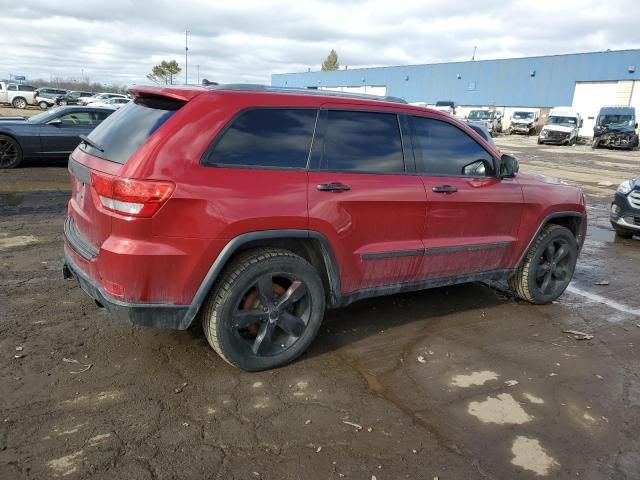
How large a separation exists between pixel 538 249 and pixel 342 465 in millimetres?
3149

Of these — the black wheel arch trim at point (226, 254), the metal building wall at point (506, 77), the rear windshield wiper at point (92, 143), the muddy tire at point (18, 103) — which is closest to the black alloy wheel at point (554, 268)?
the black wheel arch trim at point (226, 254)

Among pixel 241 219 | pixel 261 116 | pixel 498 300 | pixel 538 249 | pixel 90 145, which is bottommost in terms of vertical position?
pixel 498 300

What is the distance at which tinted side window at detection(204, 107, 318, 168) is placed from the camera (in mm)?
3150

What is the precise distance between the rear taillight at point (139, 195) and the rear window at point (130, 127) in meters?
0.24

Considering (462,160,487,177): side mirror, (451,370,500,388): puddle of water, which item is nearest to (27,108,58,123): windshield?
(462,160,487,177): side mirror

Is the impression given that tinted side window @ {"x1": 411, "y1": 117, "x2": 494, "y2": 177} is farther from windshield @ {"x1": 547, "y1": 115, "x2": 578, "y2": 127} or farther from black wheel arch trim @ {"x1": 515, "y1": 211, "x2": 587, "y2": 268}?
windshield @ {"x1": 547, "y1": 115, "x2": 578, "y2": 127}

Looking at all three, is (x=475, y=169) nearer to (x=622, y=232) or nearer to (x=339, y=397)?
(x=339, y=397)

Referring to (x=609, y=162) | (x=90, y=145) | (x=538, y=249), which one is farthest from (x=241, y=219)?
(x=609, y=162)

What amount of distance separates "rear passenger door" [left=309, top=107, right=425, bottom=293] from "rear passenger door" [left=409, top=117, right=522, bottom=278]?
6.2 inches

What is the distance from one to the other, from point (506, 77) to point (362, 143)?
5112 cm

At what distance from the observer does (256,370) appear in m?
3.43

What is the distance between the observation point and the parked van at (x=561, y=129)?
33.1m

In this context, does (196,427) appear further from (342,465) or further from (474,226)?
(474,226)

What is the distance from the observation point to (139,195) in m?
2.88
